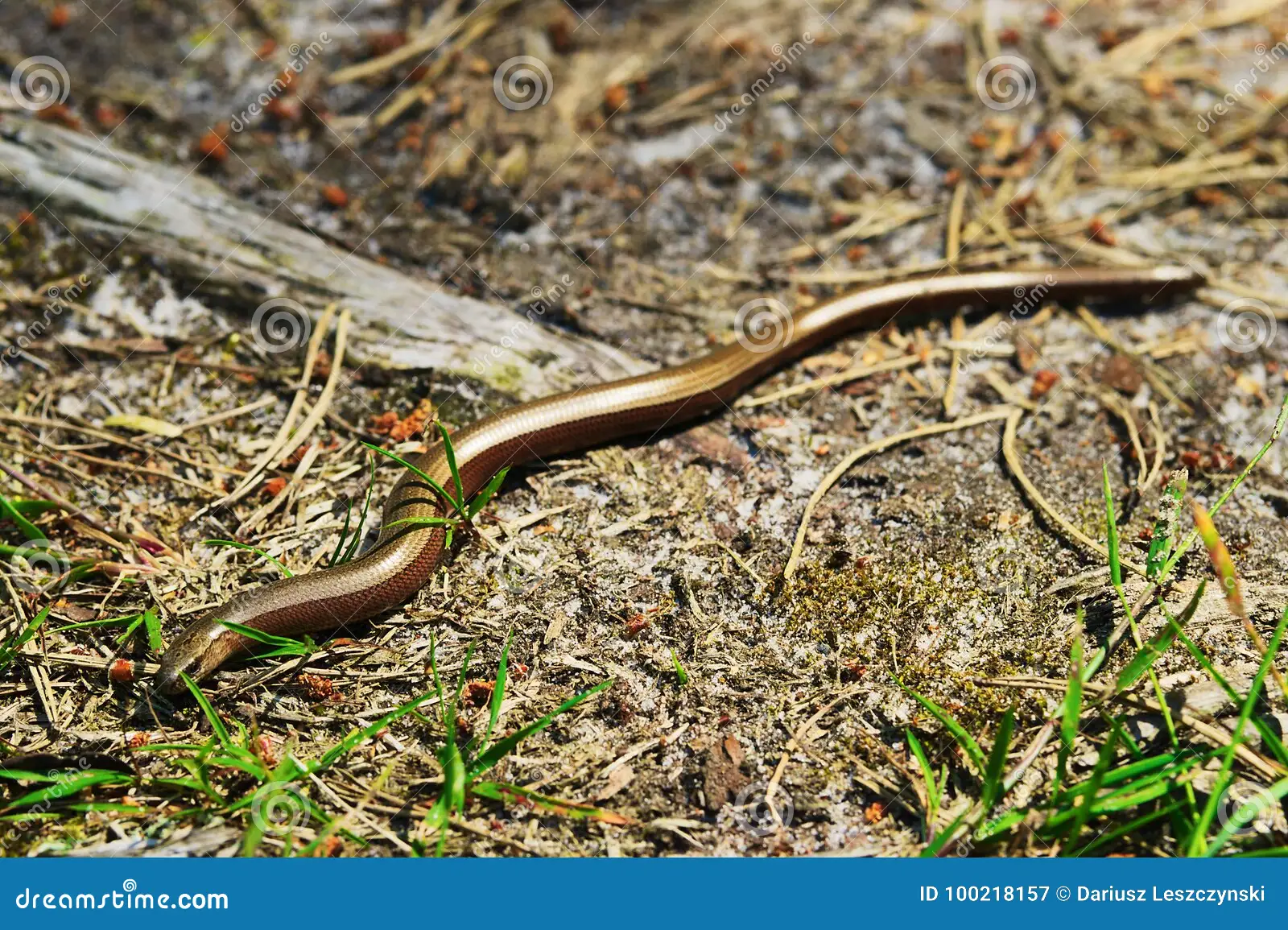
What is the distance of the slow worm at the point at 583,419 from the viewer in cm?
324

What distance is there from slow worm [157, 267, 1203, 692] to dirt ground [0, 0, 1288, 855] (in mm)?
105

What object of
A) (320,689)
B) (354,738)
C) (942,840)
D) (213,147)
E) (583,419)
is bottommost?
(942,840)

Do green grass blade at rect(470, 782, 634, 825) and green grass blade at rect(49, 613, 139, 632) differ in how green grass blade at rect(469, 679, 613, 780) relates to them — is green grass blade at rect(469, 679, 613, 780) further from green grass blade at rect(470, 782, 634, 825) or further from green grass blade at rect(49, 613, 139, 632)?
green grass blade at rect(49, 613, 139, 632)

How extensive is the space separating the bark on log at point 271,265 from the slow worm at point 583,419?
1.09ft

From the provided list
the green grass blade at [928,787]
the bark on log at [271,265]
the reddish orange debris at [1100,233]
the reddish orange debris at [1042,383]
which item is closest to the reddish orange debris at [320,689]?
the bark on log at [271,265]

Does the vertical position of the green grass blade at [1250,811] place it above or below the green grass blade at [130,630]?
below

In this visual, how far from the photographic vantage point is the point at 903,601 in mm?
3348

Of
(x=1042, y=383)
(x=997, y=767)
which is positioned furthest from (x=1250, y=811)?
(x=1042, y=383)

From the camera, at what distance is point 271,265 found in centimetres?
439

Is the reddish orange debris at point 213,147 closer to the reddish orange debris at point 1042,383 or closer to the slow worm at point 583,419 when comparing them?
the slow worm at point 583,419

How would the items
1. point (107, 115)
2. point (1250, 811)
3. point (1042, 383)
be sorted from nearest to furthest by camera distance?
point (1250, 811)
point (1042, 383)
point (107, 115)

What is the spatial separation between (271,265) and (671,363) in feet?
6.19

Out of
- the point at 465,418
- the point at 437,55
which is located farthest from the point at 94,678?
the point at 437,55

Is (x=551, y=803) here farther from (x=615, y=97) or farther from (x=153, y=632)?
(x=615, y=97)
